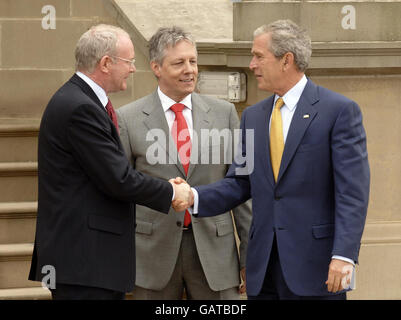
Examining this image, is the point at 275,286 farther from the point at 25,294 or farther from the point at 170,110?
the point at 25,294

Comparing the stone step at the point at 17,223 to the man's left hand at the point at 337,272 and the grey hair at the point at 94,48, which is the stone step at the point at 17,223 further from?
the man's left hand at the point at 337,272

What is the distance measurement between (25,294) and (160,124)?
2.04 metres

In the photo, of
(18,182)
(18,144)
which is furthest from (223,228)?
(18,144)

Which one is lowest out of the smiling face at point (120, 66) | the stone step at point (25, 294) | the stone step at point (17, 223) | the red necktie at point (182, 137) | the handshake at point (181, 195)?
the stone step at point (25, 294)

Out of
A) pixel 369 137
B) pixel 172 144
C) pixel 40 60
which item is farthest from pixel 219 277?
pixel 40 60

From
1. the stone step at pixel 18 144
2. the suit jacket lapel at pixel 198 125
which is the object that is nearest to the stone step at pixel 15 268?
the stone step at pixel 18 144

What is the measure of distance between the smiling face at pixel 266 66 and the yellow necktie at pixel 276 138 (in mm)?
100

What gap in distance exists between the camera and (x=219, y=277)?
4.33 m

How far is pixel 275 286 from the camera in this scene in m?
3.99

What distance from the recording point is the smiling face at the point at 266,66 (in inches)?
161

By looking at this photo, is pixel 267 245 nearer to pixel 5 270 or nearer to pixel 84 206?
pixel 84 206

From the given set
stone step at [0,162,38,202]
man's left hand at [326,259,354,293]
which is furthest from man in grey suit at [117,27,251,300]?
stone step at [0,162,38,202]
